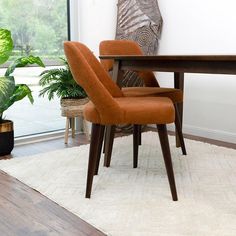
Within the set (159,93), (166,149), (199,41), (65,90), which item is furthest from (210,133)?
(166,149)

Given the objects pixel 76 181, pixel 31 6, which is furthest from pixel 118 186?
pixel 31 6

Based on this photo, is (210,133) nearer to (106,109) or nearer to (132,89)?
(132,89)

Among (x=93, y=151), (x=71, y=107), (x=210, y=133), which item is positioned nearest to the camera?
(x=93, y=151)

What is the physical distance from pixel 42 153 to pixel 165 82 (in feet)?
4.92

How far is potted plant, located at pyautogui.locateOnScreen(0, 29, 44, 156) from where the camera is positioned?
2.48 metres

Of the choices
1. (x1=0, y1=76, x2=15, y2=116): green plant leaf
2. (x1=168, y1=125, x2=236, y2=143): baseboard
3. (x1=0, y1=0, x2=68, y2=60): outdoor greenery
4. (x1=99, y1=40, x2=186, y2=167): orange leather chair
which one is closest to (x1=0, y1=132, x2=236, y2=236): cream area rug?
(x1=99, y1=40, x2=186, y2=167): orange leather chair

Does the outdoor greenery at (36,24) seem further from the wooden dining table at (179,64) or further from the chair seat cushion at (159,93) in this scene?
the wooden dining table at (179,64)

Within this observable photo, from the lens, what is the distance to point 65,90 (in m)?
3.10

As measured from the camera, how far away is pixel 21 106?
327 centimetres

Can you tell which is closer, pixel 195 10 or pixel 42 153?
pixel 42 153

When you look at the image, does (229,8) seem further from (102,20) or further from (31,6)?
(31,6)

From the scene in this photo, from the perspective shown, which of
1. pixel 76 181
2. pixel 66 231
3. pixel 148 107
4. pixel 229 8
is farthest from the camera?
pixel 229 8

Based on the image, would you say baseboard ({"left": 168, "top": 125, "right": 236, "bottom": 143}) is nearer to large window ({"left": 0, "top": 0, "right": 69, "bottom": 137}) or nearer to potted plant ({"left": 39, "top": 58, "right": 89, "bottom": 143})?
potted plant ({"left": 39, "top": 58, "right": 89, "bottom": 143})

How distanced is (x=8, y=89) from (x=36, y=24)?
1.09m
